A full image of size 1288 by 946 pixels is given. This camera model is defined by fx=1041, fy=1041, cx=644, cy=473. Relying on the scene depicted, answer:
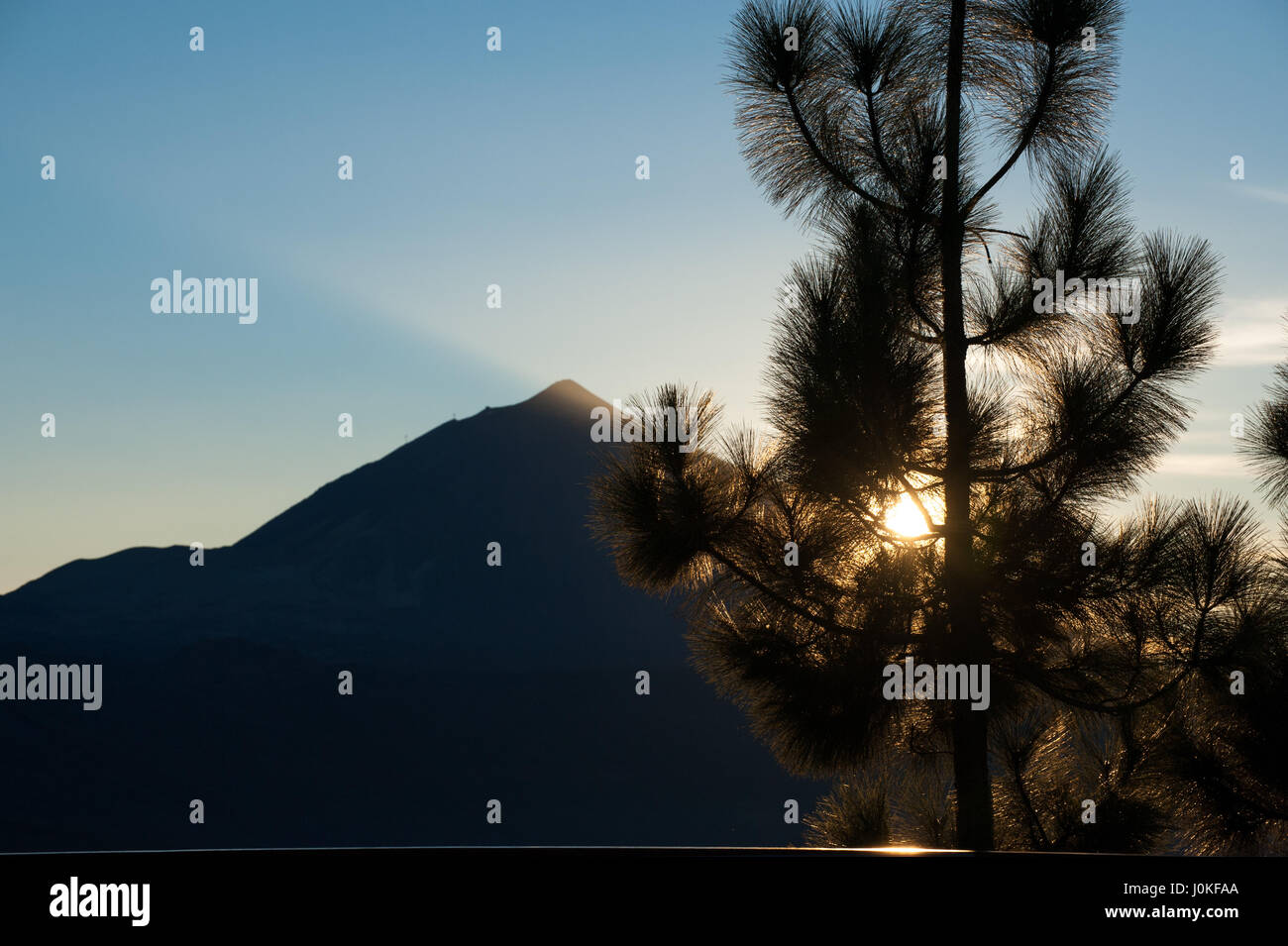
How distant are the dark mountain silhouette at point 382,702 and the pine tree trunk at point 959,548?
75.4 m

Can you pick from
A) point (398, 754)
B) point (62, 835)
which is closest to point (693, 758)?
point (398, 754)

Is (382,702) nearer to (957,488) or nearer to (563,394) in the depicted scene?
(563,394)

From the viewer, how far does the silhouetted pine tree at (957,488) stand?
4598 mm

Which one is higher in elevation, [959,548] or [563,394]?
[563,394]

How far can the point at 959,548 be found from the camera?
469 centimetres

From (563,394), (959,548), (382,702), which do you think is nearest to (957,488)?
(959,548)

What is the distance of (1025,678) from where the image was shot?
4.89m

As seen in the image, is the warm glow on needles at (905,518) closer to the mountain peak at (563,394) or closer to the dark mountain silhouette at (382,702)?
the dark mountain silhouette at (382,702)

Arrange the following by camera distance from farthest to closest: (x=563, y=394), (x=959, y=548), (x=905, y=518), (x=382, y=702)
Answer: (x=563, y=394)
(x=382, y=702)
(x=905, y=518)
(x=959, y=548)

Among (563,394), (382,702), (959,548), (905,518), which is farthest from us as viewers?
(563,394)

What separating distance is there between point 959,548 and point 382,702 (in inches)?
3985

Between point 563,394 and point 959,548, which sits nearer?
point 959,548
